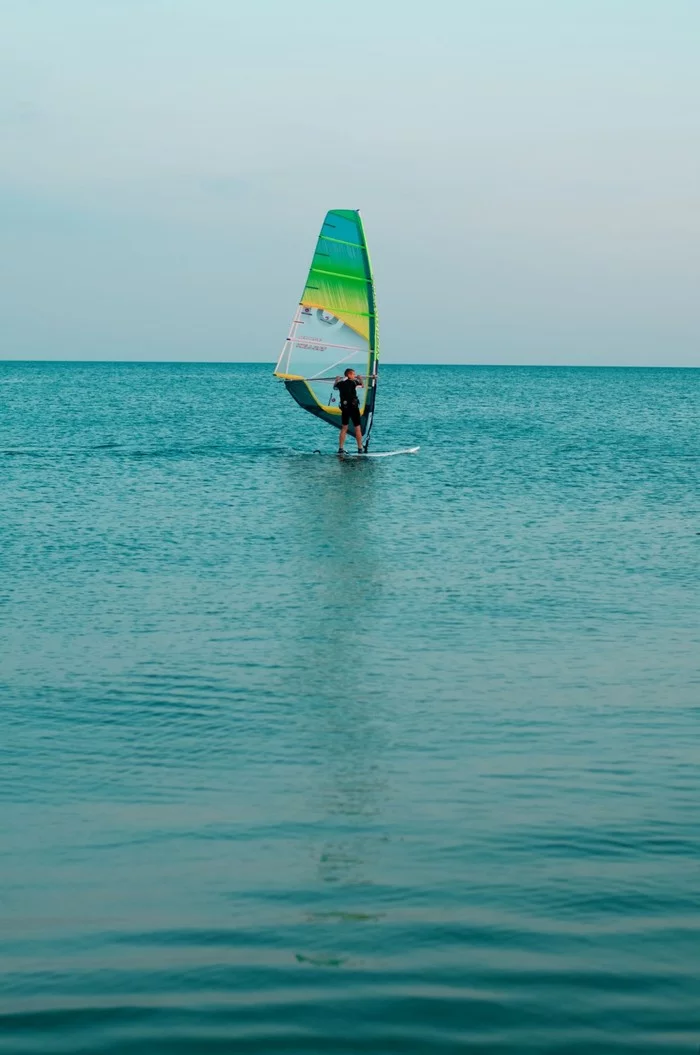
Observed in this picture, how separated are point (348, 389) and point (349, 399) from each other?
60 cm

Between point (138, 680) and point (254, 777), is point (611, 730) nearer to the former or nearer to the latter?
point (254, 777)

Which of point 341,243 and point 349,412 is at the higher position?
point 341,243

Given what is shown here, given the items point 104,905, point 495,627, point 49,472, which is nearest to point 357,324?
point 49,472

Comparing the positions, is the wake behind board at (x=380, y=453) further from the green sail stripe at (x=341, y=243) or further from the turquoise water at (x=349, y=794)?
the turquoise water at (x=349, y=794)

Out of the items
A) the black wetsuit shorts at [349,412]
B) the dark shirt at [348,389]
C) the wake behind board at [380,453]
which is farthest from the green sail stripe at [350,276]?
the wake behind board at [380,453]

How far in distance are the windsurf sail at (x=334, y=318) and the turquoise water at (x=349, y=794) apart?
49.6 feet

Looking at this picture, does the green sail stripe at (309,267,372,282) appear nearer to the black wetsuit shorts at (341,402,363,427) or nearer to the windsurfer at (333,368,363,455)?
the windsurfer at (333,368,363,455)

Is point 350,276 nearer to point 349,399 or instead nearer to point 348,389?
point 348,389

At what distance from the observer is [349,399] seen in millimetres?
35906

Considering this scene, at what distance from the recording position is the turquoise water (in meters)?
5.71

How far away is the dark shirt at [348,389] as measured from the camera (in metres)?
35.2

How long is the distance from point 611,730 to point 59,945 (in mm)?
5118

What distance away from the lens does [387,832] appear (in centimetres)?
790

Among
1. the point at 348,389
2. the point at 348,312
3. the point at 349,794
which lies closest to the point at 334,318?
the point at 348,312
